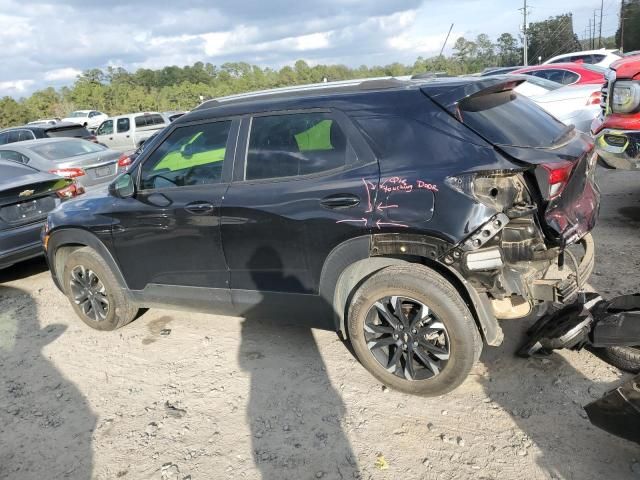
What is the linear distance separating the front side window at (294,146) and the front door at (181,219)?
211 millimetres

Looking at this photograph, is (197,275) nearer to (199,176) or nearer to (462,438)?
(199,176)

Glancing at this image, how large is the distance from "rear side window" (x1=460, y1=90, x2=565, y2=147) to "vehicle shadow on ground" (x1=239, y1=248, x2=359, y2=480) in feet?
4.99

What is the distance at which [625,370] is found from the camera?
10.1 feet

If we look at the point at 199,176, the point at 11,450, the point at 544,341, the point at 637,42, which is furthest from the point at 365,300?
the point at 637,42

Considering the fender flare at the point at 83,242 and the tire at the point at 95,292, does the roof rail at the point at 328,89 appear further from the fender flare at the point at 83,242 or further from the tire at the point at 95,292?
the tire at the point at 95,292

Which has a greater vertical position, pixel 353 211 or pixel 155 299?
pixel 353 211

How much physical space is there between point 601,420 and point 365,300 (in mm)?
1376

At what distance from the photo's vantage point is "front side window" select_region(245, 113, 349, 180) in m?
3.13

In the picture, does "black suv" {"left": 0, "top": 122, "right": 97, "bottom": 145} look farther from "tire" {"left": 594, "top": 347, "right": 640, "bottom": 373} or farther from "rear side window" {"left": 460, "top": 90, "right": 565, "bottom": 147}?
"tire" {"left": 594, "top": 347, "right": 640, "bottom": 373}

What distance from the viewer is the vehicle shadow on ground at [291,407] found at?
2.69 meters

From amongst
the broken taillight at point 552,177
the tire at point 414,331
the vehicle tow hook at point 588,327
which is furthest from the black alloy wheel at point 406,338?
the broken taillight at point 552,177

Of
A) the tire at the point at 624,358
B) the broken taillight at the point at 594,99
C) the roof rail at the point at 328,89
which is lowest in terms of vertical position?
the tire at the point at 624,358

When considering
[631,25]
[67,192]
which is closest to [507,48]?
[631,25]

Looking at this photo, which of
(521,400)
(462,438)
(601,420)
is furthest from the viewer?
(521,400)
